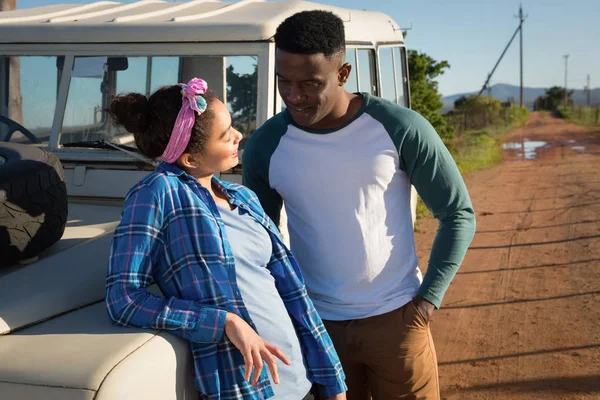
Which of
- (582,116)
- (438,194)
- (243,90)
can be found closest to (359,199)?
(438,194)

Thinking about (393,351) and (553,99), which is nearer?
(393,351)

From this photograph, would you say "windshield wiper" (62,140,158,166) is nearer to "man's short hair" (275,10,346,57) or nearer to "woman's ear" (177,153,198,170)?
"man's short hair" (275,10,346,57)

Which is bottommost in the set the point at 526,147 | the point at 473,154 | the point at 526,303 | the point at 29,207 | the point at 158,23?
the point at 526,147

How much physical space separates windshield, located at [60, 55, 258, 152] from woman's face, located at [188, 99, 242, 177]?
143 cm

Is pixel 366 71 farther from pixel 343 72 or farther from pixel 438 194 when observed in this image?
pixel 438 194

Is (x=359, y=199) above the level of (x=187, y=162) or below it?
below

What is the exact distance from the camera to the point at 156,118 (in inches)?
77.8

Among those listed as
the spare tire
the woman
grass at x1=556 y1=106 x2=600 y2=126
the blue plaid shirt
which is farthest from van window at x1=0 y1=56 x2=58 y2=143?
grass at x1=556 y1=106 x2=600 y2=126

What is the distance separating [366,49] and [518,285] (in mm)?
3259

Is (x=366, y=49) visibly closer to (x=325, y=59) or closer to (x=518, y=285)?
(x=325, y=59)

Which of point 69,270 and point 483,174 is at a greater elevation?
point 69,270

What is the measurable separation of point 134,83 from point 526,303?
4.02 metres

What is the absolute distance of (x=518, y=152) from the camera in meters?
21.7

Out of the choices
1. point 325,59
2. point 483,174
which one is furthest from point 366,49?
point 483,174
